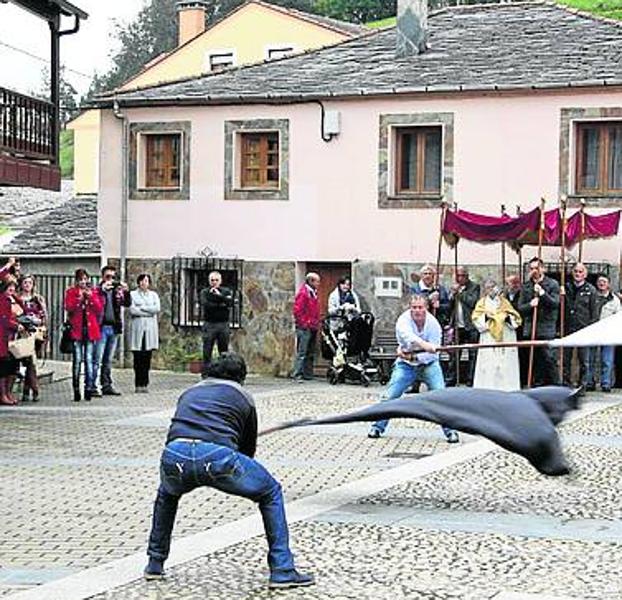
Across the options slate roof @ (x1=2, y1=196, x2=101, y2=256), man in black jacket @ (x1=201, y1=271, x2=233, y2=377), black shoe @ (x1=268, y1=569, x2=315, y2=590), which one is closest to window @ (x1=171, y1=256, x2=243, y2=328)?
man in black jacket @ (x1=201, y1=271, x2=233, y2=377)

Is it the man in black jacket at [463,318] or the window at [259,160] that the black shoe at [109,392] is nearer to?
the man in black jacket at [463,318]

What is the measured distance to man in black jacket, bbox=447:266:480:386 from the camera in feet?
77.2

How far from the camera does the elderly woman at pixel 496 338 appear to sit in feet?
72.0

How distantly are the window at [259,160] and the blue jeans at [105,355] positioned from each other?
652 centimetres

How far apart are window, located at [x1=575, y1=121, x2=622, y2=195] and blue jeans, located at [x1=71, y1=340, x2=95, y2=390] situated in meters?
8.78

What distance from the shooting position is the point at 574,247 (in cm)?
2441

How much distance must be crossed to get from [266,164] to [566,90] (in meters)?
5.81

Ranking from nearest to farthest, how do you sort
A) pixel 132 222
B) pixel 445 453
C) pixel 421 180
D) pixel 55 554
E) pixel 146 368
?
pixel 55 554 → pixel 445 453 → pixel 146 368 → pixel 421 180 → pixel 132 222

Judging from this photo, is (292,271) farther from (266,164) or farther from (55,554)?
(55,554)

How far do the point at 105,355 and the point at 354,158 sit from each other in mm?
6893

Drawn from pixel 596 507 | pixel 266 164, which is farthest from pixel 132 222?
pixel 596 507

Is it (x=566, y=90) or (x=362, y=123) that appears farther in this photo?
(x=362, y=123)

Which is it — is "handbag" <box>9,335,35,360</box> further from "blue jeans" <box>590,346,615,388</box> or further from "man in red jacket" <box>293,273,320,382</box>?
"blue jeans" <box>590,346,615,388</box>

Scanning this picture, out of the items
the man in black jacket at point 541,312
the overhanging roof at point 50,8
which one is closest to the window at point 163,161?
the overhanging roof at point 50,8
